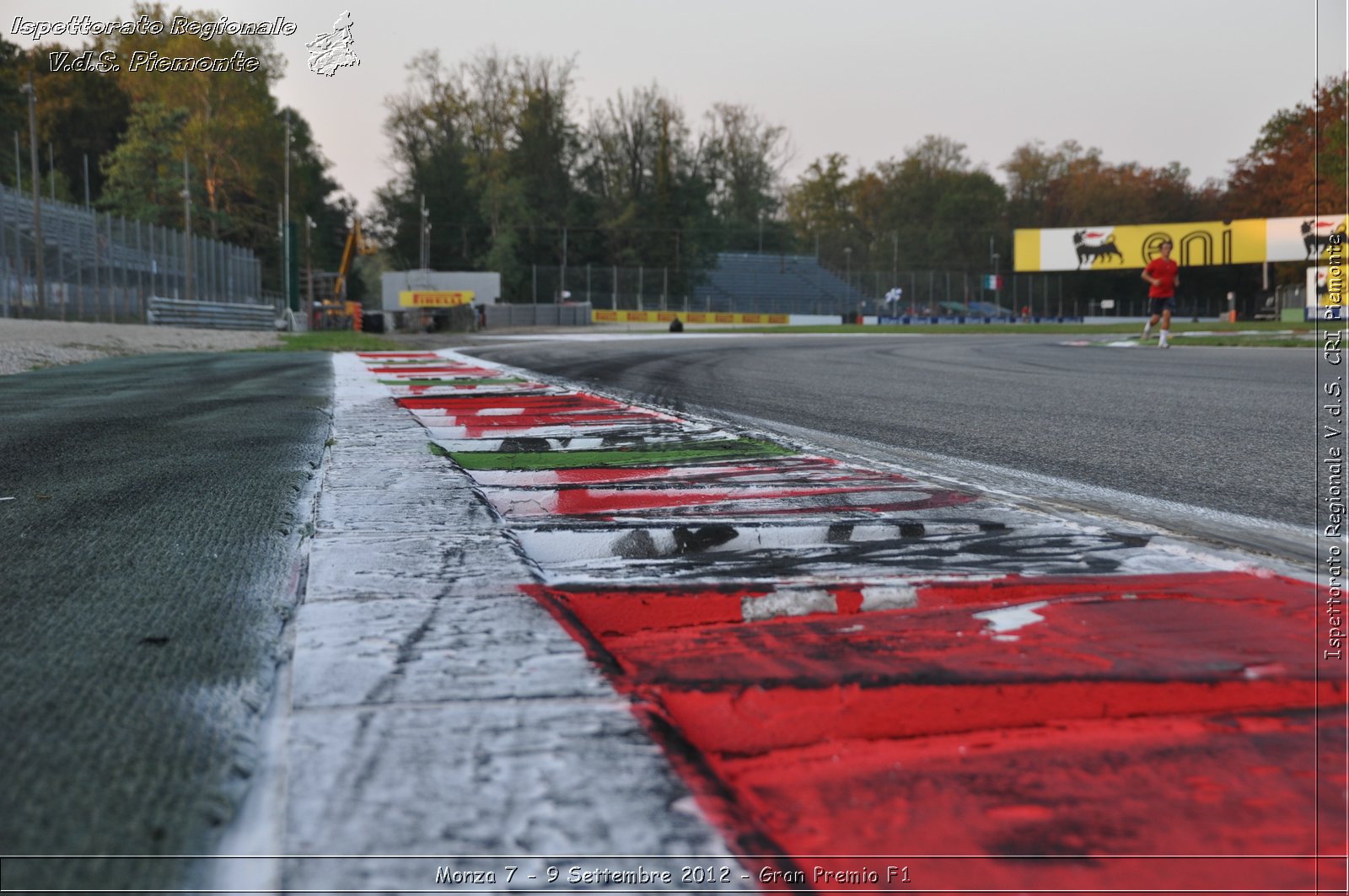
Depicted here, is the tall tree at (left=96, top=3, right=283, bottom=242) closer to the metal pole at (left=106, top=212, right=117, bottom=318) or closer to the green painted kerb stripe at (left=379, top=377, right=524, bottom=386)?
the metal pole at (left=106, top=212, right=117, bottom=318)

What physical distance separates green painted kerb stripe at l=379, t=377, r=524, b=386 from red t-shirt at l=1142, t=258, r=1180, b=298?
11910mm

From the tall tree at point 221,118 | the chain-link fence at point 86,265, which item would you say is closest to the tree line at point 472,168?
the tall tree at point 221,118

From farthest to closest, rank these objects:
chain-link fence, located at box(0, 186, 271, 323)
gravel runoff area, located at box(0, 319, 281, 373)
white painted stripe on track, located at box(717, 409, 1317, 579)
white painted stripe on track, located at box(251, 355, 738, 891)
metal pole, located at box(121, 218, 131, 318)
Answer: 1. metal pole, located at box(121, 218, 131, 318)
2. chain-link fence, located at box(0, 186, 271, 323)
3. gravel runoff area, located at box(0, 319, 281, 373)
4. white painted stripe on track, located at box(717, 409, 1317, 579)
5. white painted stripe on track, located at box(251, 355, 738, 891)

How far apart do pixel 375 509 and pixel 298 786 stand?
148cm

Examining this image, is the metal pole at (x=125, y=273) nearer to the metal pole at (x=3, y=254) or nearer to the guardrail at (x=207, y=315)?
the guardrail at (x=207, y=315)

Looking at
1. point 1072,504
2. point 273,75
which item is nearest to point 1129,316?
point 273,75

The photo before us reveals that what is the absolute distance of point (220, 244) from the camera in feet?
104

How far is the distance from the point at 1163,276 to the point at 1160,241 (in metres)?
49.4

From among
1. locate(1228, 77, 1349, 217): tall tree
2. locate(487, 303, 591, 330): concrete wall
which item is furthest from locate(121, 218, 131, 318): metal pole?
locate(1228, 77, 1349, 217): tall tree

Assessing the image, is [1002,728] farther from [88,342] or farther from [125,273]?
[125,273]

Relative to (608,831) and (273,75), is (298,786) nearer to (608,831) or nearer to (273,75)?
(608,831)

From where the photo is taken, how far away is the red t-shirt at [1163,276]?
15539 millimetres

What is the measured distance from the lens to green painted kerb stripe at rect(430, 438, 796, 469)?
353 centimetres

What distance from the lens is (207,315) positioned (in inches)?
956
